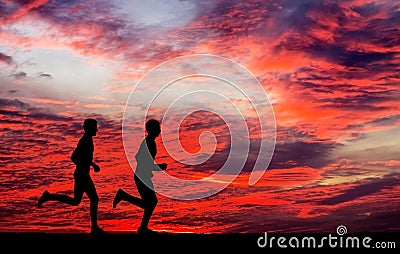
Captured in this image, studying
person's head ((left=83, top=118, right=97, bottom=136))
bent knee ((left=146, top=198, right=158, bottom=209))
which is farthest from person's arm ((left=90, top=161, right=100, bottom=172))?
bent knee ((left=146, top=198, right=158, bottom=209))

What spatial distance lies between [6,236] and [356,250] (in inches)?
267

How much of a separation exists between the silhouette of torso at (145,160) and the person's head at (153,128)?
0.53 ft

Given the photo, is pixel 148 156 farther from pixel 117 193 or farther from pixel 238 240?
pixel 238 240

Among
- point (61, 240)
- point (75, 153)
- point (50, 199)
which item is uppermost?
point (75, 153)

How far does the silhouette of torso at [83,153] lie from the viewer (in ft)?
39.8

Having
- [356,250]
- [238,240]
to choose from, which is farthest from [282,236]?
[356,250]

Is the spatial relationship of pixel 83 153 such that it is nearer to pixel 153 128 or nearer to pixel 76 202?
pixel 76 202

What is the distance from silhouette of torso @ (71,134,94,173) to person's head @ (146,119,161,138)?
131cm

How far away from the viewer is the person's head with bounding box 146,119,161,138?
12.2 meters

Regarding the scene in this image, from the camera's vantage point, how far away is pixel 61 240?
1012 cm

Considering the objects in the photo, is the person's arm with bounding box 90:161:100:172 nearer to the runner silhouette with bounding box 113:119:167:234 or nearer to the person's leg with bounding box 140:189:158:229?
the runner silhouette with bounding box 113:119:167:234

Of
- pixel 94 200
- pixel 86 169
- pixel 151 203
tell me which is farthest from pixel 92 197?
pixel 151 203

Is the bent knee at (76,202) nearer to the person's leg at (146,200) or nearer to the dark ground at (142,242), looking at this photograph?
the dark ground at (142,242)

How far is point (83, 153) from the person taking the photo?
477 inches
